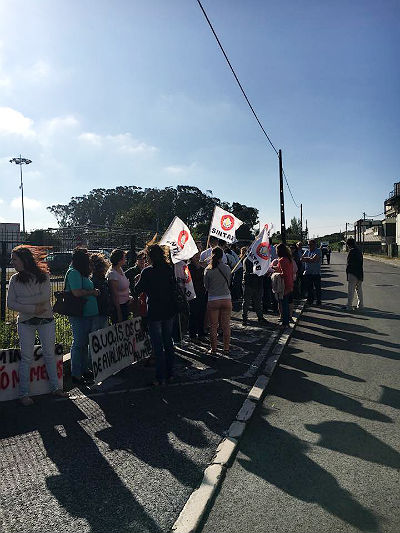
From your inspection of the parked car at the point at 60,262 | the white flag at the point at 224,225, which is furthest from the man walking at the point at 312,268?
the parked car at the point at 60,262

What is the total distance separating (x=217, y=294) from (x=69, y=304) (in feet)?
8.41

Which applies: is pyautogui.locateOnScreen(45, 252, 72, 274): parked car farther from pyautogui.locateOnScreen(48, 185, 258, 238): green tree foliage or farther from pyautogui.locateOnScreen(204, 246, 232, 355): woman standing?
pyautogui.locateOnScreen(48, 185, 258, 238): green tree foliage

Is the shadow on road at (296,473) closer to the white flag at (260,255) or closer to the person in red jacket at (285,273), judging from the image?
the white flag at (260,255)

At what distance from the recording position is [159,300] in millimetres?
5980

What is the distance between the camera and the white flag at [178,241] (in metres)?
7.53

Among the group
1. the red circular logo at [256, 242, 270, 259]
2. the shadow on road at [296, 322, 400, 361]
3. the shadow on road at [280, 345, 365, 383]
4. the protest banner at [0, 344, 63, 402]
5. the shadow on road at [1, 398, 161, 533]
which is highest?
the red circular logo at [256, 242, 270, 259]

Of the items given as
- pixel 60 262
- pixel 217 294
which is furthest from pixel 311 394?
pixel 60 262

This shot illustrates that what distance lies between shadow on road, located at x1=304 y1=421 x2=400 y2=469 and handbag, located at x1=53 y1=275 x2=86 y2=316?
3.15m

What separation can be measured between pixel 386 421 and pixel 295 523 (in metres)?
2.12

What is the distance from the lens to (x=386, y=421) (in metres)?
4.62

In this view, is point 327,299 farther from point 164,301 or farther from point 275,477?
point 275,477

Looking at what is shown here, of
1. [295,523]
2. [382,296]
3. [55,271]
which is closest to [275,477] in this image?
[295,523]

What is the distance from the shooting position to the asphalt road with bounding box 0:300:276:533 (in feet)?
10.1

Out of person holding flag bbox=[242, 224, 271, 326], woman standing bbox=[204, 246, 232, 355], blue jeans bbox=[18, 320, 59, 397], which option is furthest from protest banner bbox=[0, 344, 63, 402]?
person holding flag bbox=[242, 224, 271, 326]
